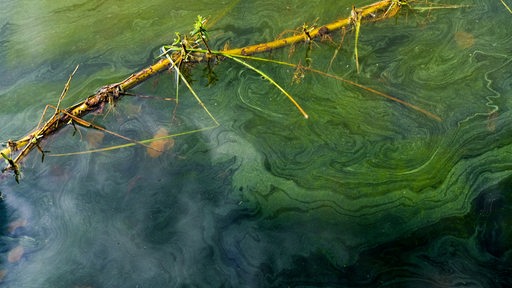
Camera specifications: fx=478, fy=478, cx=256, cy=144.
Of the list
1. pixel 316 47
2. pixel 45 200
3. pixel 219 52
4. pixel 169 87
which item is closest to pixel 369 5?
pixel 316 47

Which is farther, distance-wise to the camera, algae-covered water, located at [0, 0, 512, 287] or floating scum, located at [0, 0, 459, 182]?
floating scum, located at [0, 0, 459, 182]

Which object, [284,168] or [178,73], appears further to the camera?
[178,73]

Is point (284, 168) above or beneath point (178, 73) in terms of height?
beneath

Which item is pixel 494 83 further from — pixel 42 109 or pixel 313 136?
pixel 42 109

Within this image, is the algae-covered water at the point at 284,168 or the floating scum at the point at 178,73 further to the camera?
the floating scum at the point at 178,73
